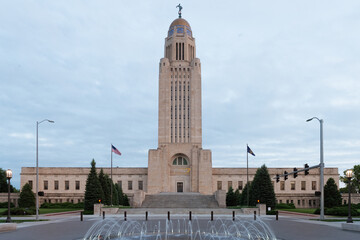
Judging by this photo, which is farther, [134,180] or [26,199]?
[134,180]

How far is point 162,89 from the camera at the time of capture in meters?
74.2

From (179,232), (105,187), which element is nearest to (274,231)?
(179,232)

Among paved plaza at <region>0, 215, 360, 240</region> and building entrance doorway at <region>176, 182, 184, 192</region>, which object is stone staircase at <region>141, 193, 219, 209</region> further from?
paved plaza at <region>0, 215, 360, 240</region>

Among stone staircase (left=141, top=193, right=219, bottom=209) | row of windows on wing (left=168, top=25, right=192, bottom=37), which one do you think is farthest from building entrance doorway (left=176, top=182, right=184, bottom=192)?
row of windows on wing (left=168, top=25, right=192, bottom=37)

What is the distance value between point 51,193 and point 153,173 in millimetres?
21878

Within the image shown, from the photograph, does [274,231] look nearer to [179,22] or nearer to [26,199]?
[26,199]

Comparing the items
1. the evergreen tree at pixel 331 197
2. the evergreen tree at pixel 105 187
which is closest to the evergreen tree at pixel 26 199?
the evergreen tree at pixel 105 187

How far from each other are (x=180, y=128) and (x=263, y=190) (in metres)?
27.7

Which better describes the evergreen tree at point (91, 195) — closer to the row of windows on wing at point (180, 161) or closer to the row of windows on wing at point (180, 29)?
the row of windows on wing at point (180, 161)

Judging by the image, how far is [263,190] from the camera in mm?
49250

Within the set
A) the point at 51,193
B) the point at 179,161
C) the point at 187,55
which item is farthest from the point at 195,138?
the point at 51,193

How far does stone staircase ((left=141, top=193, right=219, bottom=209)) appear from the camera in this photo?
53188 millimetres

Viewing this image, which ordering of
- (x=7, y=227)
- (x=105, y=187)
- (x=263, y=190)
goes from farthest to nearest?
(x=105, y=187) → (x=263, y=190) → (x=7, y=227)

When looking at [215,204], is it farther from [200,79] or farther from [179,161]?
[200,79]
